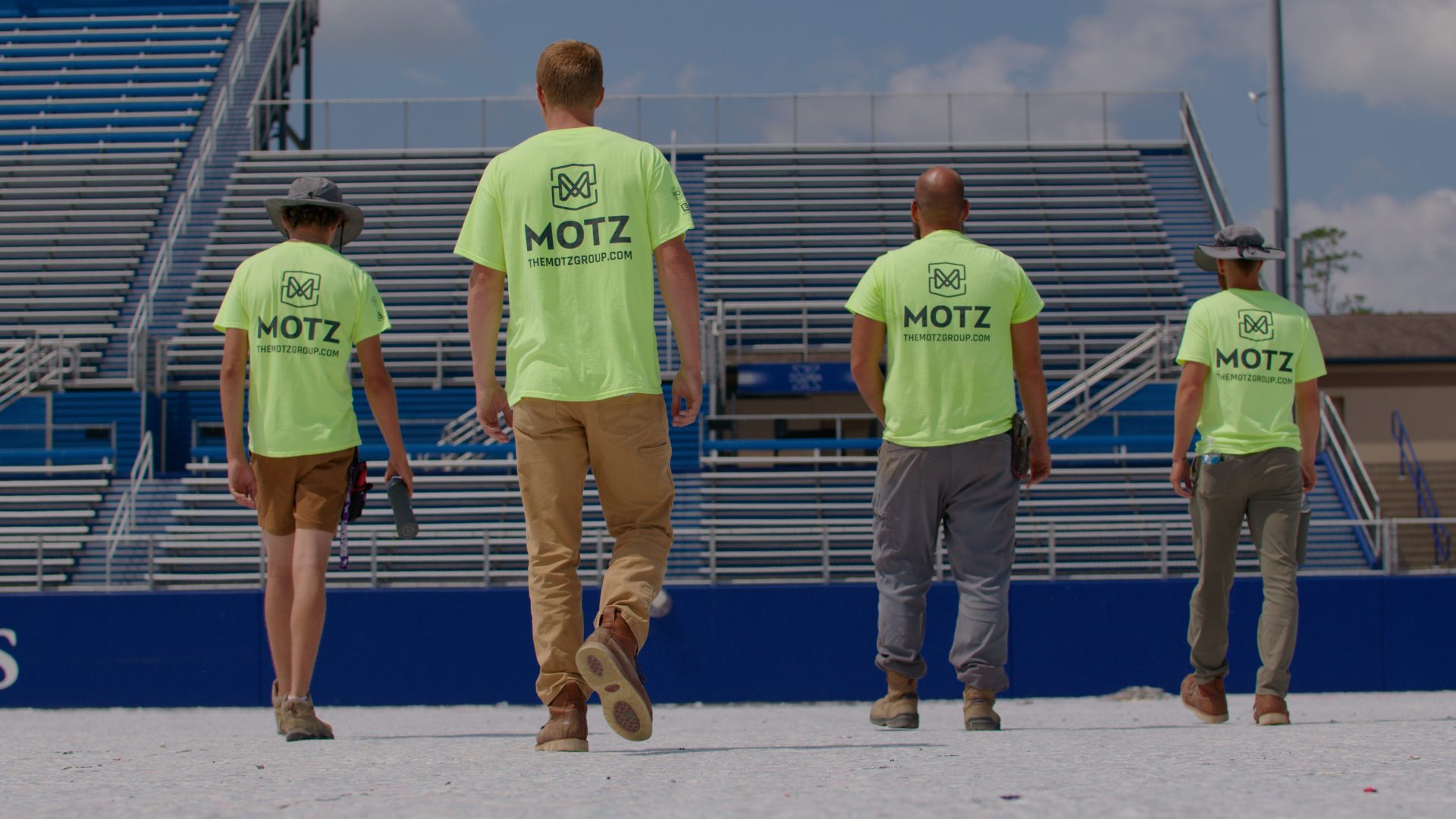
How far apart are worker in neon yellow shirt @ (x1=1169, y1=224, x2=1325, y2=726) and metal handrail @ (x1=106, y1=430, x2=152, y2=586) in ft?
26.3

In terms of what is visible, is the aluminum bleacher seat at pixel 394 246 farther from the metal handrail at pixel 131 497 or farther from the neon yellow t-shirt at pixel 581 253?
the neon yellow t-shirt at pixel 581 253

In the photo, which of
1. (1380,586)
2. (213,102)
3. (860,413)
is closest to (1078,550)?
(1380,586)

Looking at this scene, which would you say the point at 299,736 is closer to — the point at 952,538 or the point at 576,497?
the point at 576,497

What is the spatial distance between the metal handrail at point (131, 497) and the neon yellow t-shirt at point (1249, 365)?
8.09 meters

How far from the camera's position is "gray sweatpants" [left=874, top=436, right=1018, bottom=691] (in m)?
4.34

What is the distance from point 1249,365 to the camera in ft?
16.3

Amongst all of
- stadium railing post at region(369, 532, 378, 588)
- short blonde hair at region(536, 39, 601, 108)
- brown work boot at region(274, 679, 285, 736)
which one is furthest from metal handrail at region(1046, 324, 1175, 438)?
short blonde hair at region(536, 39, 601, 108)

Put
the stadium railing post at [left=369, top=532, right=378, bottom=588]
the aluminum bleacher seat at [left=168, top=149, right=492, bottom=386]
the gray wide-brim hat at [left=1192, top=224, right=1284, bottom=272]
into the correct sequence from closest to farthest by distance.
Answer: the gray wide-brim hat at [left=1192, top=224, right=1284, bottom=272]
the stadium railing post at [left=369, top=532, right=378, bottom=588]
the aluminum bleacher seat at [left=168, top=149, right=492, bottom=386]

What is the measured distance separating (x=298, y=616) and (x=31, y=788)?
1535 mm

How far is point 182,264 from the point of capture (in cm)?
1727

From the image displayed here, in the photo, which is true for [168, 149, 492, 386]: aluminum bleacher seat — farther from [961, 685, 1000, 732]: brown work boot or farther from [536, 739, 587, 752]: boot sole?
[536, 739, 587, 752]: boot sole

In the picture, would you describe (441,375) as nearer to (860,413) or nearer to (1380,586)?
(860,413)

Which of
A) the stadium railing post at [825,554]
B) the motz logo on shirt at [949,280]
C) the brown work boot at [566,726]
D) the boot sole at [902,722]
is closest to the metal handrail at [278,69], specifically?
the stadium railing post at [825,554]

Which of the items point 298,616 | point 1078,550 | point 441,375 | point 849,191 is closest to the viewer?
point 298,616
